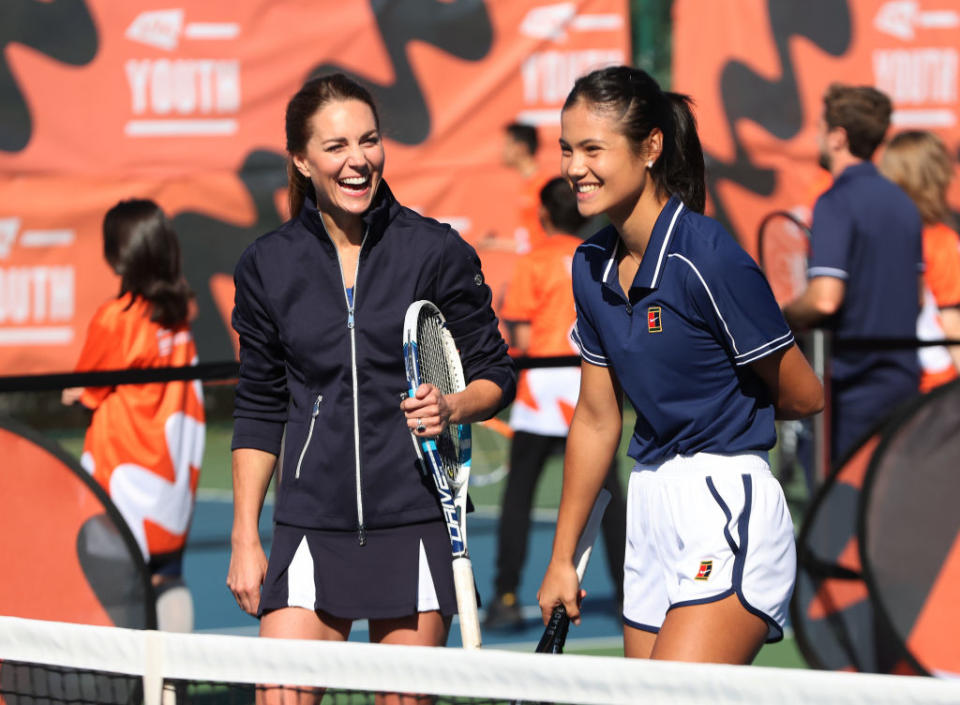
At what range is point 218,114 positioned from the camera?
23.7ft

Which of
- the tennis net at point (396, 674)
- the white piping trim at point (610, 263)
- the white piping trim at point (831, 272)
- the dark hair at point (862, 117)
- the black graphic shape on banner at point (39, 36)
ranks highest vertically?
the black graphic shape on banner at point (39, 36)

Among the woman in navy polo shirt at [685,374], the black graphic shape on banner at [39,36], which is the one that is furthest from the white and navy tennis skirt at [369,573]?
the black graphic shape on banner at [39,36]

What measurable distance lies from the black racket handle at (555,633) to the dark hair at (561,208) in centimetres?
338

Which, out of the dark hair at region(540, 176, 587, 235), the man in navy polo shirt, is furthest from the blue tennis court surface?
the dark hair at region(540, 176, 587, 235)

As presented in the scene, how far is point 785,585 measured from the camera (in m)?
2.98

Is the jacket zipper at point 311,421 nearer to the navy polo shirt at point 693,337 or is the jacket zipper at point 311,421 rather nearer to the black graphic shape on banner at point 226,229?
the navy polo shirt at point 693,337

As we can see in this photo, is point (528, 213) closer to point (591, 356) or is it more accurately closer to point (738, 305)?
point (591, 356)

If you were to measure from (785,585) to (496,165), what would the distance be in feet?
15.7

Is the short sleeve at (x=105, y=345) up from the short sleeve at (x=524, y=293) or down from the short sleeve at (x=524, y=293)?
down

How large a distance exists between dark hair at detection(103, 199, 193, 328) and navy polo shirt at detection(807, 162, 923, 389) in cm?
247

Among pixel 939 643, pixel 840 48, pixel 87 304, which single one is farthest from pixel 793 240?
pixel 87 304

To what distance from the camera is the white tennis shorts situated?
2920 mm

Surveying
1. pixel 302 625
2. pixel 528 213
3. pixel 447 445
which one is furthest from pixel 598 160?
pixel 528 213

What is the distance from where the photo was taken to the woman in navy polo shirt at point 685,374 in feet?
9.45
